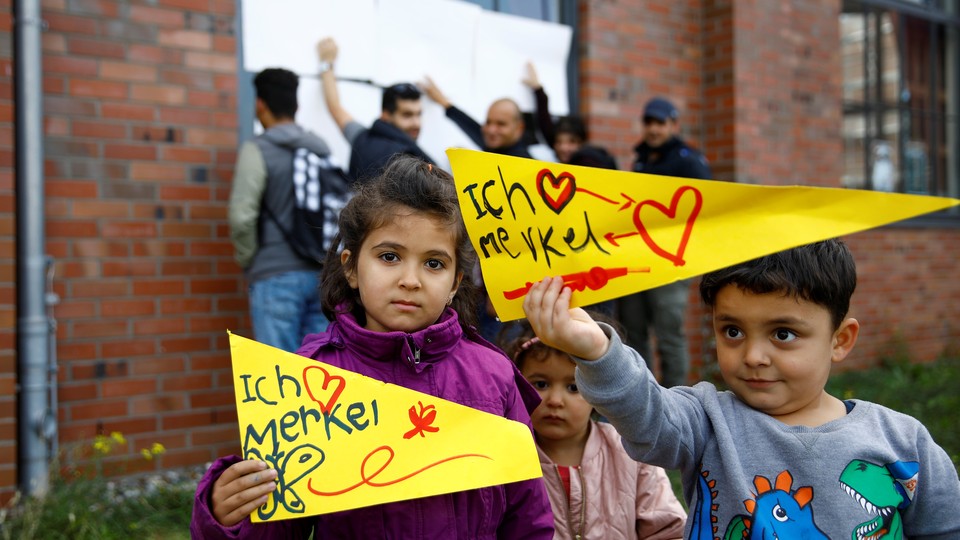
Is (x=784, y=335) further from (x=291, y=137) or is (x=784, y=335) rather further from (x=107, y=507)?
(x=107, y=507)

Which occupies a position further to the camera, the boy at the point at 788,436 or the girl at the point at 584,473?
the girl at the point at 584,473

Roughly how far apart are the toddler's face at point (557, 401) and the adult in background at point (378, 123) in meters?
1.51

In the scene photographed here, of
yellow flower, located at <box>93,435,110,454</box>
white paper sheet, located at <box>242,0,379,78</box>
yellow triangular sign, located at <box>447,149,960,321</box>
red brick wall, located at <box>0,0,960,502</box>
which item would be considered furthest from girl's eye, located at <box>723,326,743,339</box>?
white paper sheet, located at <box>242,0,379,78</box>

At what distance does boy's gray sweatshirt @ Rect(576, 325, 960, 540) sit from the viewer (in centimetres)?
154

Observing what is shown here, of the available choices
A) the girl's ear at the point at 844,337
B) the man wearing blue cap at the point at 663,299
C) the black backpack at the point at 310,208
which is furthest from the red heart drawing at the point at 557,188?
the man wearing blue cap at the point at 663,299

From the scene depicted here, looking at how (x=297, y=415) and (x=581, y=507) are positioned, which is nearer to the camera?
(x=297, y=415)

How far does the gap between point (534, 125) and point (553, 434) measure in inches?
128

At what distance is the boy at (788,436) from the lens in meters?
1.54

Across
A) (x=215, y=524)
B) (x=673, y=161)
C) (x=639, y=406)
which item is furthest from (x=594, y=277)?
(x=673, y=161)

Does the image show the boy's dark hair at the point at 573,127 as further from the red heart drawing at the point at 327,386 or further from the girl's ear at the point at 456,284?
the red heart drawing at the point at 327,386

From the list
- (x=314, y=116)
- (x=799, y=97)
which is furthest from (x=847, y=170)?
(x=314, y=116)

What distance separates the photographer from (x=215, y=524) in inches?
57.6

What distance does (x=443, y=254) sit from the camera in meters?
1.76

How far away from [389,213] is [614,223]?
1.87 feet
